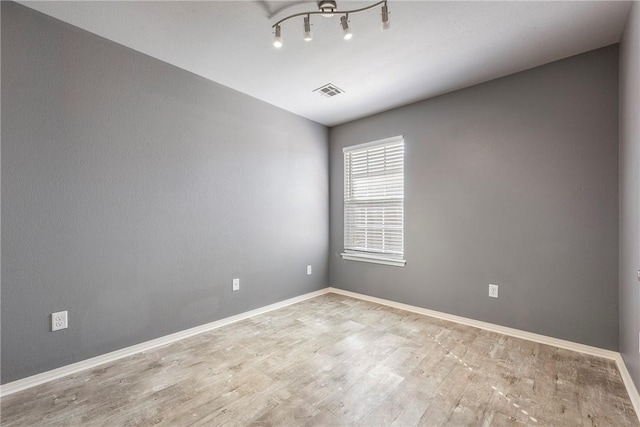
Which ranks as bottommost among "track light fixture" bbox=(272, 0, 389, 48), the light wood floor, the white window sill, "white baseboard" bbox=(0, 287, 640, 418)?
the light wood floor

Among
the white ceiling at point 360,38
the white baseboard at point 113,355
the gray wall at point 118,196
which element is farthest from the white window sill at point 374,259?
the white ceiling at point 360,38

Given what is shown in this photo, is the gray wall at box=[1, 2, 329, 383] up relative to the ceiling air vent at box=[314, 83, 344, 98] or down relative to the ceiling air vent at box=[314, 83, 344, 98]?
down

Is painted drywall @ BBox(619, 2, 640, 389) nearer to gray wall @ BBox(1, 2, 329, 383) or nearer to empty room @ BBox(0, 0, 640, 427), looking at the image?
empty room @ BBox(0, 0, 640, 427)

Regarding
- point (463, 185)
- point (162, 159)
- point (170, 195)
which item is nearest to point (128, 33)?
point (162, 159)

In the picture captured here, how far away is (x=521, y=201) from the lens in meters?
2.66

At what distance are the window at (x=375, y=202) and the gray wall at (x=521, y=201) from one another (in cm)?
14

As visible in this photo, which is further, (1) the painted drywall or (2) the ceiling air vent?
(2) the ceiling air vent

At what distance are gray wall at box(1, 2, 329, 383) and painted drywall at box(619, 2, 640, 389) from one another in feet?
10.0

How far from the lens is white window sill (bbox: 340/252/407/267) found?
350cm

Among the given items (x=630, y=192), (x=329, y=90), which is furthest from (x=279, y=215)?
(x=630, y=192)

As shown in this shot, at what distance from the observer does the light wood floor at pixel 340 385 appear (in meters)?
1.60

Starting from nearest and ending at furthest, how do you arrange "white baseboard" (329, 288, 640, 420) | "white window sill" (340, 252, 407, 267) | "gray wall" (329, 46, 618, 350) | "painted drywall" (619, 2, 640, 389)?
1. "painted drywall" (619, 2, 640, 389)
2. "white baseboard" (329, 288, 640, 420)
3. "gray wall" (329, 46, 618, 350)
4. "white window sill" (340, 252, 407, 267)

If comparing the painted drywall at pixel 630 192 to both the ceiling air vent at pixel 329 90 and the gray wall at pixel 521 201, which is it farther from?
the ceiling air vent at pixel 329 90

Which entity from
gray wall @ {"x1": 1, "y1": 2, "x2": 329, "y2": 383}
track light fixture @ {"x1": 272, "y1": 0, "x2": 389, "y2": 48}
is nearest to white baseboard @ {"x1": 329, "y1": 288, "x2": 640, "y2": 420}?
gray wall @ {"x1": 1, "y1": 2, "x2": 329, "y2": 383}
